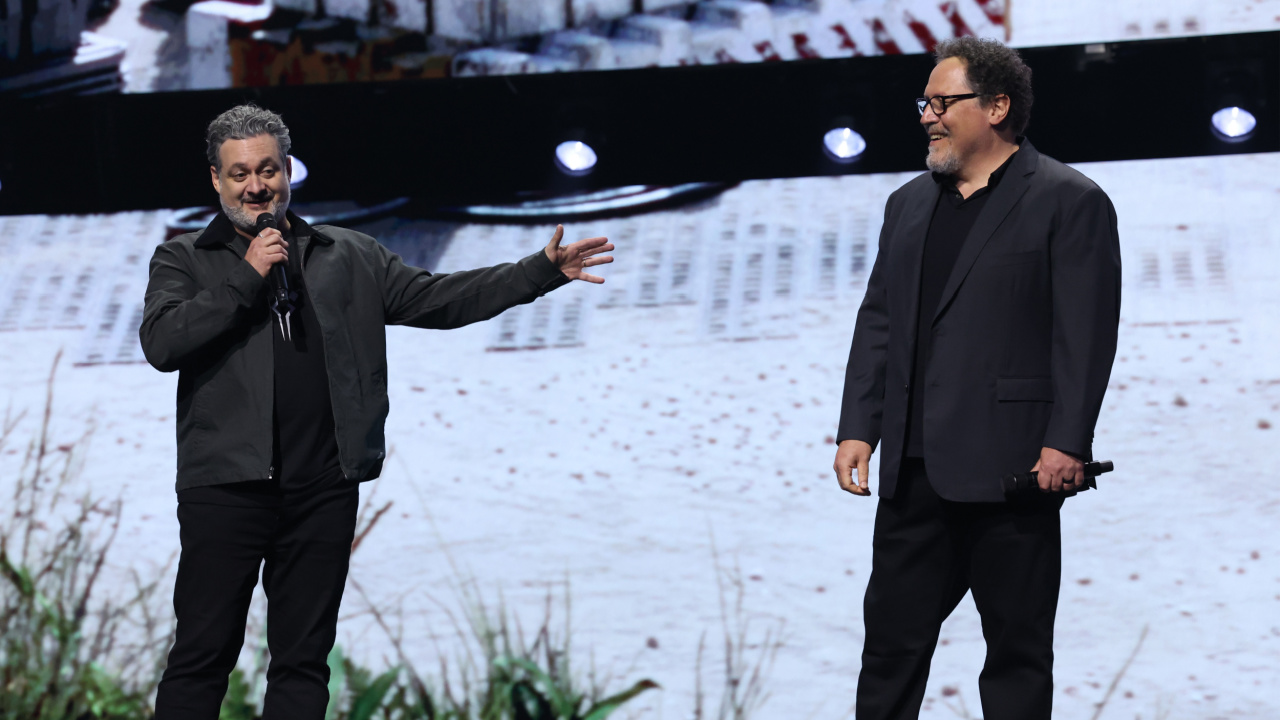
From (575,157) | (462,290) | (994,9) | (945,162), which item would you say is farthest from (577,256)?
(994,9)

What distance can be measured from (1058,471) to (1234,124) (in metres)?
1.45

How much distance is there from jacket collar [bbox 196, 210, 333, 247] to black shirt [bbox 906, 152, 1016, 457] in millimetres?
846

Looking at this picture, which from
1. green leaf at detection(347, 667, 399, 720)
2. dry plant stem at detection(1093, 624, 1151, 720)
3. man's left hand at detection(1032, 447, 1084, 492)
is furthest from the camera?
green leaf at detection(347, 667, 399, 720)

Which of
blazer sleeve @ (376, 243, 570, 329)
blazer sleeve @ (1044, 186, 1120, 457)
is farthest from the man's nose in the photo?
blazer sleeve @ (1044, 186, 1120, 457)

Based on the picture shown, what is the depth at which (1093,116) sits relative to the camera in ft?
8.67

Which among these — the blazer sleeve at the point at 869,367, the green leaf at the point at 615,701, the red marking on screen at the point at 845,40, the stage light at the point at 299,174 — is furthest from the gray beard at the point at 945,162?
the stage light at the point at 299,174

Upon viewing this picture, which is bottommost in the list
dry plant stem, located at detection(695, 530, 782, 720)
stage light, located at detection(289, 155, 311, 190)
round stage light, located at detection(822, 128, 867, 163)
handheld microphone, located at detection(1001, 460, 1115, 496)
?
dry plant stem, located at detection(695, 530, 782, 720)

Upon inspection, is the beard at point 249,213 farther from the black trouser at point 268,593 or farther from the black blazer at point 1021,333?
the black blazer at point 1021,333

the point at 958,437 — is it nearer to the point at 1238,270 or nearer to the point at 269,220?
the point at 269,220

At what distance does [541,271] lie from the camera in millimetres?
1802

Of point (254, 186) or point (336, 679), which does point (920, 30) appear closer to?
point (254, 186)

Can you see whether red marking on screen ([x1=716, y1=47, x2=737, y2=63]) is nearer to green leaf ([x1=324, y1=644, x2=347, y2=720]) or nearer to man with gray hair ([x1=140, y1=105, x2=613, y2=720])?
man with gray hair ([x1=140, y1=105, x2=613, y2=720])

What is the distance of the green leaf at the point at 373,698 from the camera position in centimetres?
266

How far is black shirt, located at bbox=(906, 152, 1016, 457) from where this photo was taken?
1676mm
